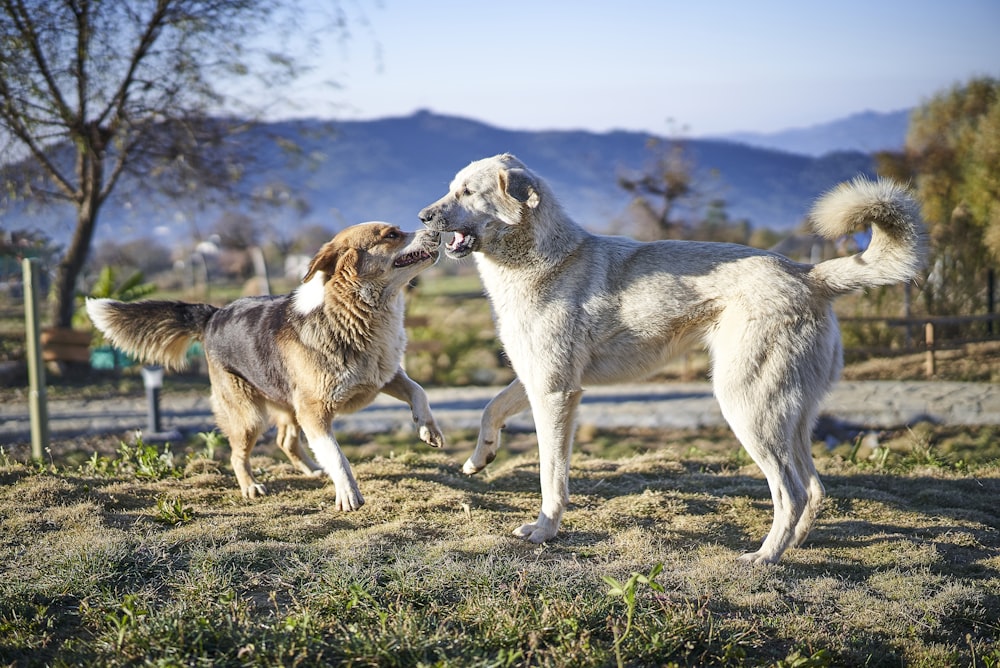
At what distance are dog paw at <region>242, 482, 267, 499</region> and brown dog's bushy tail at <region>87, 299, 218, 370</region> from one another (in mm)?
1174

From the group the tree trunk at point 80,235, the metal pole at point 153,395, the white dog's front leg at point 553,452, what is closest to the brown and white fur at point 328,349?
the white dog's front leg at point 553,452

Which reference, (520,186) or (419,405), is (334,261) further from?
(520,186)

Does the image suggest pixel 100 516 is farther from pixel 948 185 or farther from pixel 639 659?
pixel 948 185

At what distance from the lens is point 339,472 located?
5.13 m

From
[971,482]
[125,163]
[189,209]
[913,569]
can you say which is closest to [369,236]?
[913,569]

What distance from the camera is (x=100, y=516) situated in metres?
5.20

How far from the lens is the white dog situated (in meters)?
4.31

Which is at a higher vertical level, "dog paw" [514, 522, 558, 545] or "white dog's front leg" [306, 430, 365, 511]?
"white dog's front leg" [306, 430, 365, 511]

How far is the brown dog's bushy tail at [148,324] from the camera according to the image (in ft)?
19.6

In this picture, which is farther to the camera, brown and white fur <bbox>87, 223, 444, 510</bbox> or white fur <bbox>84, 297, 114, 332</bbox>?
white fur <bbox>84, 297, 114, 332</bbox>

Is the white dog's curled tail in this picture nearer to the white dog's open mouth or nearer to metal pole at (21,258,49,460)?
the white dog's open mouth

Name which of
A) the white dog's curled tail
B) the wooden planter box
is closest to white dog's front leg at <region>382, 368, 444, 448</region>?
the white dog's curled tail

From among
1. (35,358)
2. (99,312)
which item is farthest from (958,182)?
(35,358)

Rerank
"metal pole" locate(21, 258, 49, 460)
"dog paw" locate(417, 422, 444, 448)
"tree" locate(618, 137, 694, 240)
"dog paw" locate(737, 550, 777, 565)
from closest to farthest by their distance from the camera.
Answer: "dog paw" locate(737, 550, 777, 565)
"dog paw" locate(417, 422, 444, 448)
"metal pole" locate(21, 258, 49, 460)
"tree" locate(618, 137, 694, 240)
